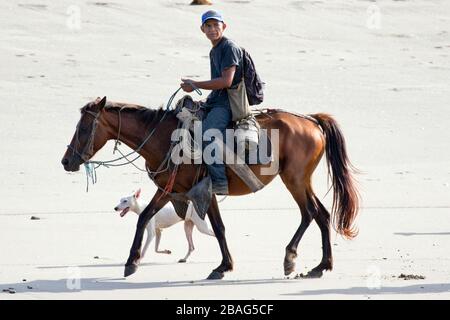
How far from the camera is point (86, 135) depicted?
1135 cm

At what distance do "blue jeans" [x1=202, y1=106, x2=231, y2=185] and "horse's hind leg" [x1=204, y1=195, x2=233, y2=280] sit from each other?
7.1 inches

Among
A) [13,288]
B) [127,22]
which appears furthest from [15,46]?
[13,288]

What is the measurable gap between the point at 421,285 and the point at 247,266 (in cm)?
190

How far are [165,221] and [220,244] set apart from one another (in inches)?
52.2

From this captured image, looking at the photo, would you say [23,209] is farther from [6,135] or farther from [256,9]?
[256,9]

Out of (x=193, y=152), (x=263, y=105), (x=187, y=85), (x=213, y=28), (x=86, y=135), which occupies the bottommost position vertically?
(x=193, y=152)

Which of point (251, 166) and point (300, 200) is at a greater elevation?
point (251, 166)

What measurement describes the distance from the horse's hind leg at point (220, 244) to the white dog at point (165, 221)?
2.01ft

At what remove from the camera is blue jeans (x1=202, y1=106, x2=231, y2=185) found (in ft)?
37.6

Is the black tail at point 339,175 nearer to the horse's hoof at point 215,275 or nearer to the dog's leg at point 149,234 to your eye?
the horse's hoof at point 215,275

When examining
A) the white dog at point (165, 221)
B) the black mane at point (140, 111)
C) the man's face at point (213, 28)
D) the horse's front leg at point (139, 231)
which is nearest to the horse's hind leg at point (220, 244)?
the horse's front leg at point (139, 231)

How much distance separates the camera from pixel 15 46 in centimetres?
2625

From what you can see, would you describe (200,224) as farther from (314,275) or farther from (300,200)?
(314,275)

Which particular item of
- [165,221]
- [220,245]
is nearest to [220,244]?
[220,245]
